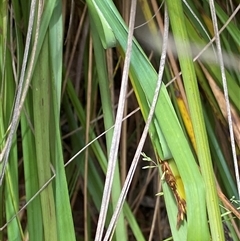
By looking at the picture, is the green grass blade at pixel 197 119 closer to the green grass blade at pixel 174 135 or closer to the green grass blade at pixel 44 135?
the green grass blade at pixel 174 135

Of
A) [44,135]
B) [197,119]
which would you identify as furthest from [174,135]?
[44,135]

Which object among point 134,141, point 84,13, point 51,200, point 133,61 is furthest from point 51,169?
point 134,141

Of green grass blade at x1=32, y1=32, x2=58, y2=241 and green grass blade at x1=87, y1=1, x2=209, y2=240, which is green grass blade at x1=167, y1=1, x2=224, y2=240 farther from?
green grass blade at x1=32, y1=32, x2=58, y2=241

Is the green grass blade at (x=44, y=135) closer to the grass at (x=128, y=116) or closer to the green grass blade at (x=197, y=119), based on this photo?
the grass at (x=128, y=116)

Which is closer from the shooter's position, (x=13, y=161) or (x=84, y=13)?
(x=13, y=161)

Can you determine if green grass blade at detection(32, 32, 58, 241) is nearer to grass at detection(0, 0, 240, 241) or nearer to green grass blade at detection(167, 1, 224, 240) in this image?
grass at detection(0, 0, 240, 241)

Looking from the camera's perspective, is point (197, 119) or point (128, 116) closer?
point (197, 119)

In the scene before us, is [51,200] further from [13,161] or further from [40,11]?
[40,11]

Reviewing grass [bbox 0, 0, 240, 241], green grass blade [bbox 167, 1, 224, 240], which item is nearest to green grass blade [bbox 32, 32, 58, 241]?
grass [bbox 0, 0, 240, 241]

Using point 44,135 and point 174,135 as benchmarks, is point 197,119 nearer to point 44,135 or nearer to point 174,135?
point 174,135

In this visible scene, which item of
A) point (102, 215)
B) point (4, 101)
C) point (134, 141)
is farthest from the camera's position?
point (134, 141)

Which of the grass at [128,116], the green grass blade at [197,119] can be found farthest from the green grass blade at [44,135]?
the green grass blade at [197,119]
